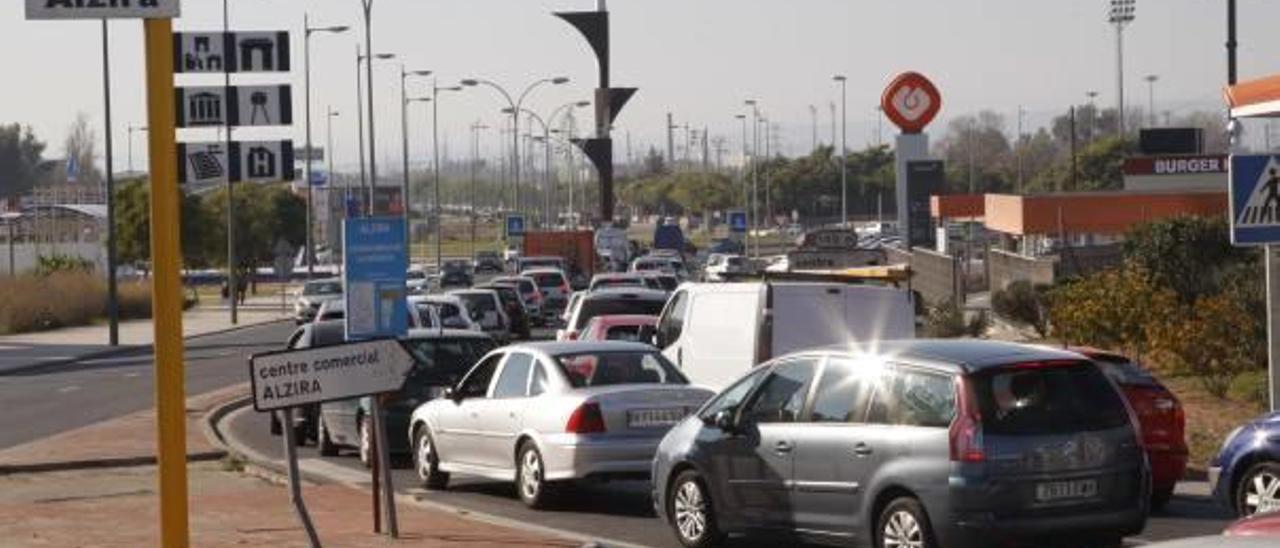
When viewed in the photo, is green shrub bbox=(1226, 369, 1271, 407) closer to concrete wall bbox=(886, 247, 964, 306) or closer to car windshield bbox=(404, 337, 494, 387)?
car windshield bbox=(404, 337, 494, 387)

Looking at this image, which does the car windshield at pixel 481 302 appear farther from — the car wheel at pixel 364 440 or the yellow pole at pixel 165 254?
the yellow pole at pixel 165 254

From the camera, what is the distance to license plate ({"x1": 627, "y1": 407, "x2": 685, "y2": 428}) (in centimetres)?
1756

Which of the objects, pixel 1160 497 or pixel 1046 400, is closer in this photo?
pixel 1046 400

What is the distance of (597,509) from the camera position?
1809 centimetres

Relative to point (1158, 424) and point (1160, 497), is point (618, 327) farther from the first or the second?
point (1160, 497)

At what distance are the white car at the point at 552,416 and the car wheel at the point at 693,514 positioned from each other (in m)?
2.31

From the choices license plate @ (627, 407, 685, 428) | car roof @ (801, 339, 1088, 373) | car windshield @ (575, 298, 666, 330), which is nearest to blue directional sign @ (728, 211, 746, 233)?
car windshield @ (575, 298, 666, 330)

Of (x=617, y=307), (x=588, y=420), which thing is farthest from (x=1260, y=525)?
(x=617, y=307)

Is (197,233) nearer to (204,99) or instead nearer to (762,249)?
(762,249)

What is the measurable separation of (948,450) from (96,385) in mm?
29981

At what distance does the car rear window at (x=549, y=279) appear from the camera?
61.3 metres

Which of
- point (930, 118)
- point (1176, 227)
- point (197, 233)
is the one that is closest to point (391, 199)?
point (197, 233)

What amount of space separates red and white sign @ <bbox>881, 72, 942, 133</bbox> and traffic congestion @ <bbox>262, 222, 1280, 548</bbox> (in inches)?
1525

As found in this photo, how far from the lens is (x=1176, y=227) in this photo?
3591 centimetres
